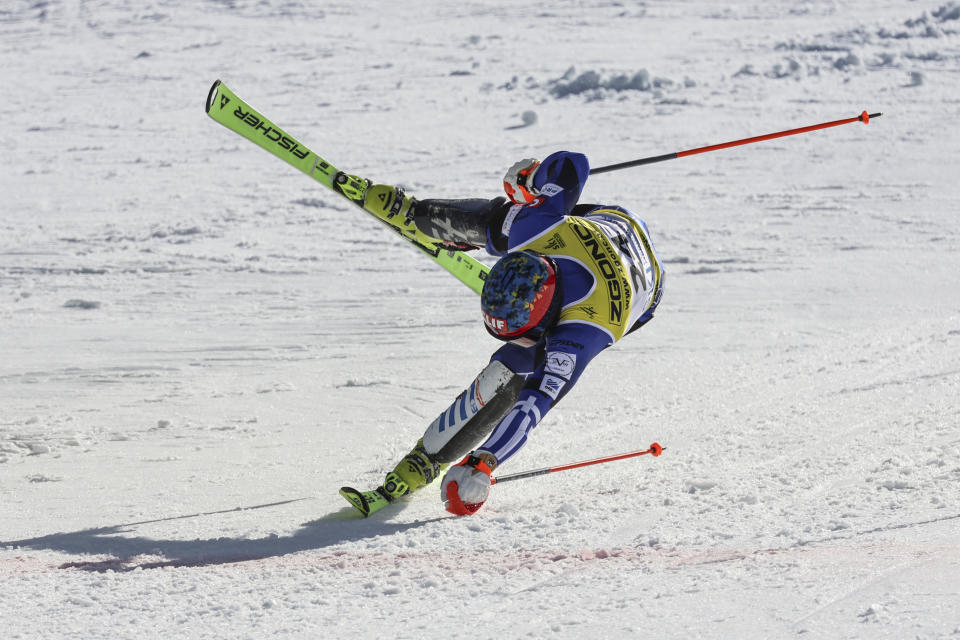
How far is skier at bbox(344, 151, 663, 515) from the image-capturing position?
4.21 meters

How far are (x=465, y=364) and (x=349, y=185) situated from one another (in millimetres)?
2042

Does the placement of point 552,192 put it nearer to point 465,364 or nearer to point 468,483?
point 468,483

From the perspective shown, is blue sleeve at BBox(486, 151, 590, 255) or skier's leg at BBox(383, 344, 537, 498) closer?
skier's leg at BBox(383, 344, 537, 498)

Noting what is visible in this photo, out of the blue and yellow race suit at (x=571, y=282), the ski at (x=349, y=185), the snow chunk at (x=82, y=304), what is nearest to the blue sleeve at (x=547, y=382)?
the blue and yellow race suit at (x=571, y=282)

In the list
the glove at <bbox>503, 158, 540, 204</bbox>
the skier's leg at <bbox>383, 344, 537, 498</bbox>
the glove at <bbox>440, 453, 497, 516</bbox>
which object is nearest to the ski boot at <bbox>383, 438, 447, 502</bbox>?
the skier's leg at <bbox>383, 344, 537, 498</bbox>

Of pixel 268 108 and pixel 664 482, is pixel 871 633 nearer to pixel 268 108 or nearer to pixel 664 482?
pixel 664 482

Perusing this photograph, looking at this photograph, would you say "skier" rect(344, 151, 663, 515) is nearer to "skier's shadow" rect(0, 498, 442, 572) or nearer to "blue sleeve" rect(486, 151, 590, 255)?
"blue sleeve" rect(486, 151, 590, 255)

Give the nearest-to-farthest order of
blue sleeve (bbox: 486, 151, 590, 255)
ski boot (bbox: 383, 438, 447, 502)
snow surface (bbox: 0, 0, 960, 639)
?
snow surface (bbox: 0, 0, 960, 639) < ski boot (bbox: 383, 438, 447, 502) < blue sleeve (bbox: 486, 151, 590, 255)

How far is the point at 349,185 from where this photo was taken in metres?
5.75

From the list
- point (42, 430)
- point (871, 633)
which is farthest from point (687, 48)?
point (871, 633)

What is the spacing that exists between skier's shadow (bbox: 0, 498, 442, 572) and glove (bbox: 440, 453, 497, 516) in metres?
0.26

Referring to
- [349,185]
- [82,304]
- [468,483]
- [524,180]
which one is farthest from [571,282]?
[82,304]

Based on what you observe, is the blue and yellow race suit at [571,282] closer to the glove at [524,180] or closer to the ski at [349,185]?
the glove at [524,180]

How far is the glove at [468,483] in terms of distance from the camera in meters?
4.04
